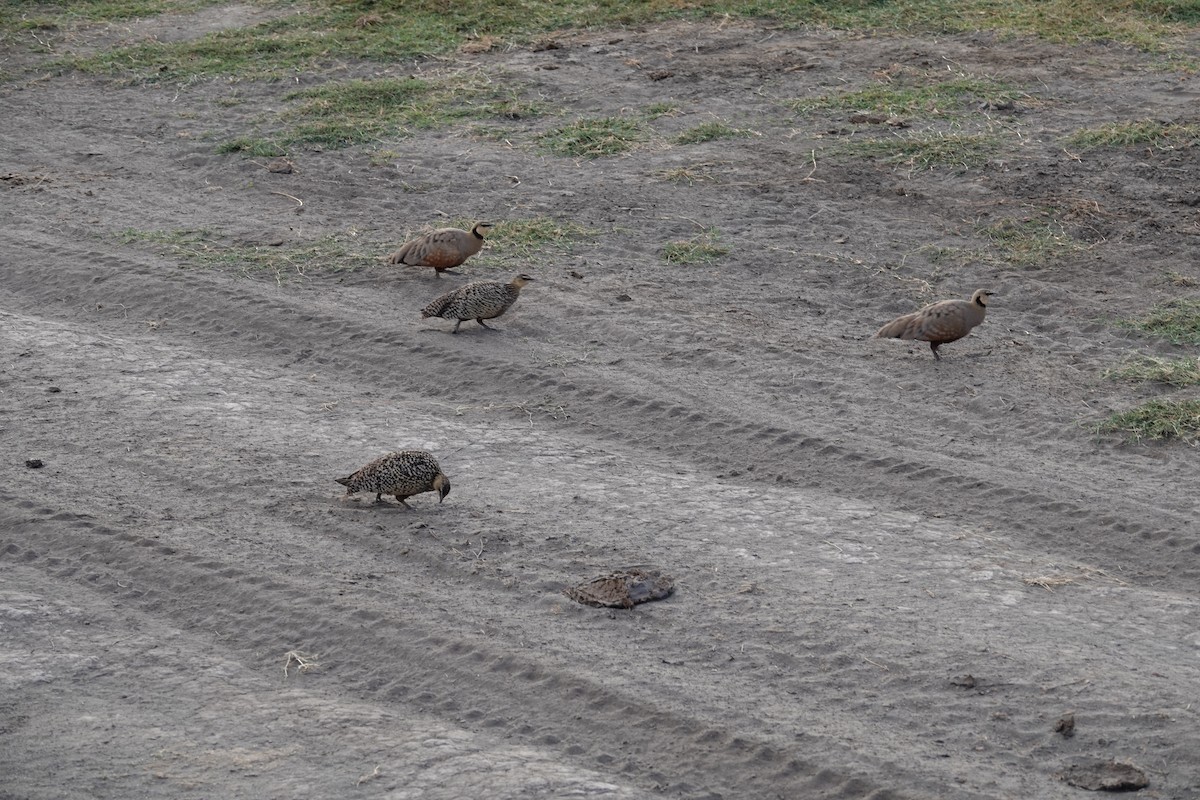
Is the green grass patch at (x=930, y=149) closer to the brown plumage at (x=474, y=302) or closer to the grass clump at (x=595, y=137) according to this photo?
the grass clump at (x=595, y=137)

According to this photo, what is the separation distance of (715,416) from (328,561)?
2.50 metres

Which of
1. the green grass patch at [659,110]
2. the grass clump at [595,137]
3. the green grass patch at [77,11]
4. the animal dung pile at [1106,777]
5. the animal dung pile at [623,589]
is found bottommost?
the animal dung pile at [1106,777]

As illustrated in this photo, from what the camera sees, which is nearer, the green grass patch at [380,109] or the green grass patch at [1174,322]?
the green grass patch at [1174,322]

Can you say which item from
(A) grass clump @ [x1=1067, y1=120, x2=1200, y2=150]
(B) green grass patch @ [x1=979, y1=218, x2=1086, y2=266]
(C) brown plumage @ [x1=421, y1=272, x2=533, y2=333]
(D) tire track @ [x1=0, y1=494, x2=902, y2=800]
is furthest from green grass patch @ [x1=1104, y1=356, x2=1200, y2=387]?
(D) tire track @ [x1=0, y1=494, x2=902, y2=800]

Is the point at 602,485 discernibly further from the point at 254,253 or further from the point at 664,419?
the point at 254,253

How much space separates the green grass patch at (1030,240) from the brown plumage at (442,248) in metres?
3.74

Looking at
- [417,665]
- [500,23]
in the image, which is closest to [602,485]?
[417,665]

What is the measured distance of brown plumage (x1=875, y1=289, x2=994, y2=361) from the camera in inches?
351

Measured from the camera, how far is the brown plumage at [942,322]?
8922mm

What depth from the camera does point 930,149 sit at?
12227 mm

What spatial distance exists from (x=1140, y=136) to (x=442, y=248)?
6.09 metres

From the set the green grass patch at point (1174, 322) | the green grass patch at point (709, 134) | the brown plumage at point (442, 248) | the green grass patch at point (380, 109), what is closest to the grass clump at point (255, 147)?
the green grass patch at point (380, 109)

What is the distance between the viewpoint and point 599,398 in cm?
863

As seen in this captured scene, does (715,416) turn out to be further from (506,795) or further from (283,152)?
(283,152)
